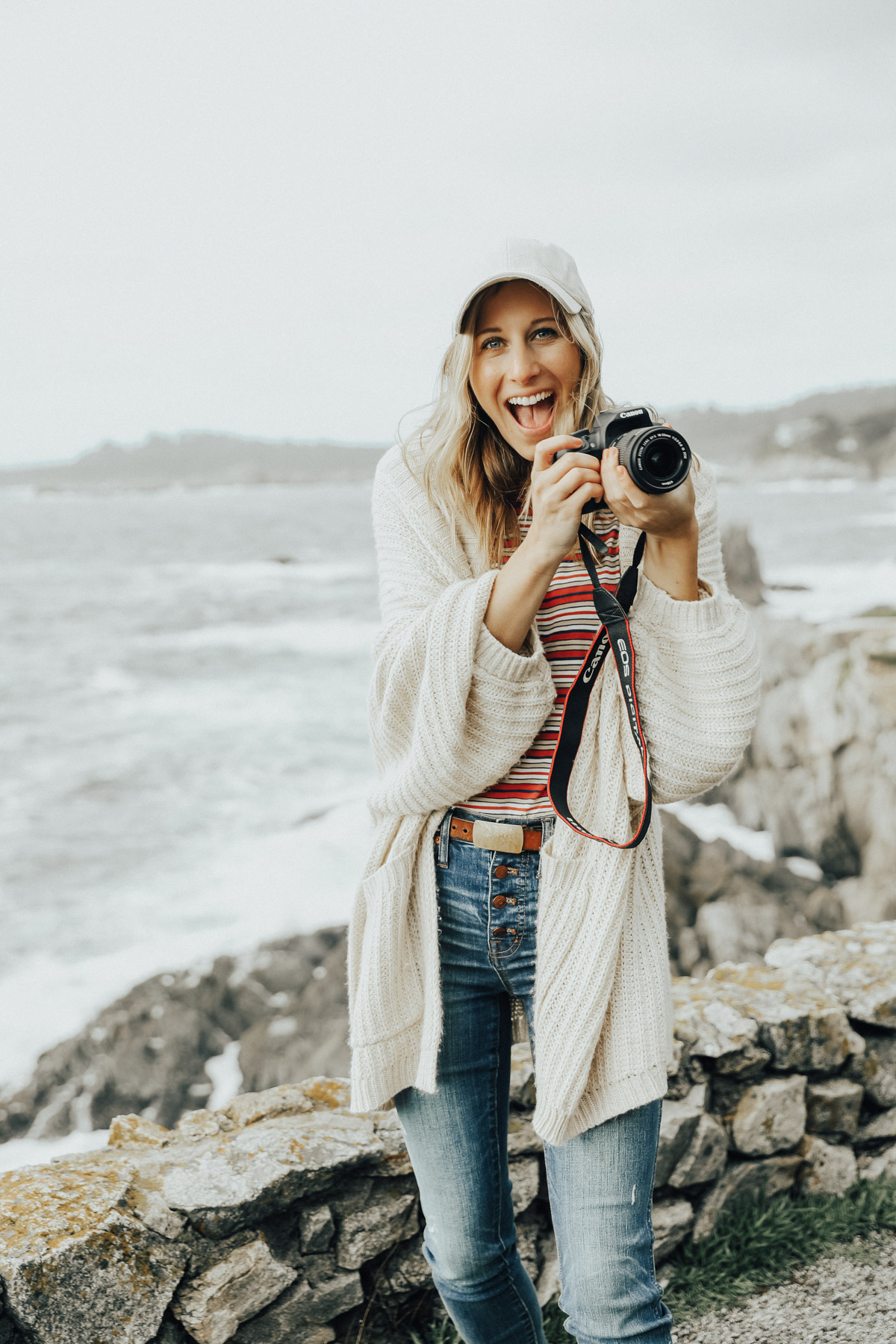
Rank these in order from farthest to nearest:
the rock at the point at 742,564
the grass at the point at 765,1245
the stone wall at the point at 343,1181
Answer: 1. the rock at the point at 742,564
2. the grass at the point at 765,1245
3. the stone wall at the point at 343,1181

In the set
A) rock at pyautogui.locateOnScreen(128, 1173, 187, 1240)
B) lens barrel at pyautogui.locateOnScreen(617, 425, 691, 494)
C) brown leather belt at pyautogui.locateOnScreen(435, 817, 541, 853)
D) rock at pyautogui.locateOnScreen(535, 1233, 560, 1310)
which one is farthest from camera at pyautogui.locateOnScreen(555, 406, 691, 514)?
rock at pyautogui.locateOnScreen(535, 1233, 560, 1310)

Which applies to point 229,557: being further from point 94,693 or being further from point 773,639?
point 773,639

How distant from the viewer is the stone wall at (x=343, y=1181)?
5.71ft

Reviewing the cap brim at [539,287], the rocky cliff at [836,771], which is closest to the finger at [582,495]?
the cap brim at [539,287]

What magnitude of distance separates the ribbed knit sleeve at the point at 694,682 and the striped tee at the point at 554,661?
0.35 ft

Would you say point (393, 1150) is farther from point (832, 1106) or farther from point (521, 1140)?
point (832, 1106)

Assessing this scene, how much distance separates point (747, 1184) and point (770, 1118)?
17 centimetres

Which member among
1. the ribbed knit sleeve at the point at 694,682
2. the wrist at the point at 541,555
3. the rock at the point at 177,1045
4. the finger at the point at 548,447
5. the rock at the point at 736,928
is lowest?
the rock at the point at 177,1045

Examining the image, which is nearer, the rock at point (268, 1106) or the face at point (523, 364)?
the face at point (523, 364)

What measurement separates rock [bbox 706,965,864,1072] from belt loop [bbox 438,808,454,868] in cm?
137

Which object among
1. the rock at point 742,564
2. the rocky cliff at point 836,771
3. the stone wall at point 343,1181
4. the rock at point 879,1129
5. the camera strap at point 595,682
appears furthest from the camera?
the rock at point 742,564

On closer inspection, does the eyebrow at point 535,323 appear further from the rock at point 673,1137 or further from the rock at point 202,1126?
the rock at point 673,1137

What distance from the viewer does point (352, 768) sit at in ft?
58.5

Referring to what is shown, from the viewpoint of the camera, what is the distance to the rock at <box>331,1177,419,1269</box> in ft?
6.70
